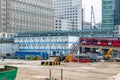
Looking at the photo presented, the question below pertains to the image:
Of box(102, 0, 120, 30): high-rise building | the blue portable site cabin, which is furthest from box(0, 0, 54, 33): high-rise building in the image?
the blue portable site cabin

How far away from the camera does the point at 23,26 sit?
575ft

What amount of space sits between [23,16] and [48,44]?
242ft

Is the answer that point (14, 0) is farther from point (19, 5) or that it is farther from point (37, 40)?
point (37, 40)

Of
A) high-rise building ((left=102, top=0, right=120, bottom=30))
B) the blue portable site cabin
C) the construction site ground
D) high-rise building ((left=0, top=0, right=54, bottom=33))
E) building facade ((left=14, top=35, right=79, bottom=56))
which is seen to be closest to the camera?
the construction site ground

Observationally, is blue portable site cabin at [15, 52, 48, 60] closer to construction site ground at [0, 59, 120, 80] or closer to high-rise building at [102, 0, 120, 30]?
construction site ground at [0, 59, 120, 80]

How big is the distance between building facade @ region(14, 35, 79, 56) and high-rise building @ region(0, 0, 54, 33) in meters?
50.4

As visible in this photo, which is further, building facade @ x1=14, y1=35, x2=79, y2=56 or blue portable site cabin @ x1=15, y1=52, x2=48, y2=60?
building facade @ x1=14, y1=35, x2=79, y2=56

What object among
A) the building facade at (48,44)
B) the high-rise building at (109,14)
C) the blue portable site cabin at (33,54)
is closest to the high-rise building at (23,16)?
the high-rise building at (109,14)

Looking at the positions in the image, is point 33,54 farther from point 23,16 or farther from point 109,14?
point 109,14

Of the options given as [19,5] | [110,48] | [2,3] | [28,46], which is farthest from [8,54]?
[19,5]

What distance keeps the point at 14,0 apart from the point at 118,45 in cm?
10118

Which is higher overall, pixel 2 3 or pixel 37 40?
pixel 2 3

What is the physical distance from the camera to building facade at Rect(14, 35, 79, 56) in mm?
104312

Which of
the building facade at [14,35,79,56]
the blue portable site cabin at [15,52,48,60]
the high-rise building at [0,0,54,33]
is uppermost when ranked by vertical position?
the high-rise building at [0,0,54,33]
